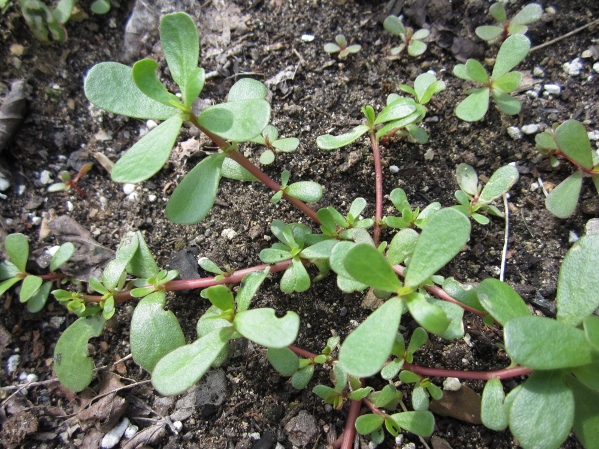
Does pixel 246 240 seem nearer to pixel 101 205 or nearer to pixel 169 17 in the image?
pixel 101 205

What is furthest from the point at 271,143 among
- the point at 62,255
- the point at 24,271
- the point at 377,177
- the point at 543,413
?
the point at 543,413

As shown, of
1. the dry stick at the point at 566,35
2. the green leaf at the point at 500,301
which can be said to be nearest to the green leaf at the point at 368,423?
the green leaf at the point at 500,301

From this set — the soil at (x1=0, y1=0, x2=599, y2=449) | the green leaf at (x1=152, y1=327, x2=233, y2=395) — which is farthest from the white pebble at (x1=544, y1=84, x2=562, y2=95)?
the green leaf at (x1=152, y1=327, x2=233, y2=395)

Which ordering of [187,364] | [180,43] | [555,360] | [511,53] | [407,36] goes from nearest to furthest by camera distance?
[555,360] → [187,364] → [180,43] → [511,53] → [407,36]

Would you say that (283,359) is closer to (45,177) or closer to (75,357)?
(75,357)

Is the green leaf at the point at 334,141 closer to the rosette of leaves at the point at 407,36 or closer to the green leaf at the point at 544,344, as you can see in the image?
the rosette of leaves at the point at 407,36

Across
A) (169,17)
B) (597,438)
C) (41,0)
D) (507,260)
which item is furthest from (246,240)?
(41,0)
